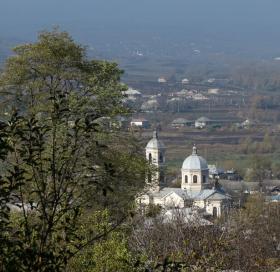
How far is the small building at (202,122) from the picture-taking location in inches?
3841

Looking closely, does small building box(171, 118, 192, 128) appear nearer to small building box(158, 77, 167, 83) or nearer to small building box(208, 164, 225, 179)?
small building box(208, 164, 225, 179)

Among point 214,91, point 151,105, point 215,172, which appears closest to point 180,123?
point 151,105

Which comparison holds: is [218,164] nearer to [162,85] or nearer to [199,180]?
[199,180]

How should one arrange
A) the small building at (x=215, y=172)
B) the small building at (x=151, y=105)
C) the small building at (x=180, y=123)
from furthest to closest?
the small building at (x=151, y=105) < the small building at (x=180, y=123) < the small building at (x=215, y=172)

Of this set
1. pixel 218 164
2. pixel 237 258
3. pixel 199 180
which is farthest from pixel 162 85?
pixel 237 258

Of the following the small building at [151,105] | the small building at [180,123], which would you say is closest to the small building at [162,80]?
the small building at [151,105]

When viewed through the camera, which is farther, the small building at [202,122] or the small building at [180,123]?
the small building at [202,122]

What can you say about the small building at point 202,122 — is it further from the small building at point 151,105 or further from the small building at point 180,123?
the small building at point 151,105

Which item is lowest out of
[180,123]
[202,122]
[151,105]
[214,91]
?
[180,123]

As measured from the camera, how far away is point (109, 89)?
15062mm

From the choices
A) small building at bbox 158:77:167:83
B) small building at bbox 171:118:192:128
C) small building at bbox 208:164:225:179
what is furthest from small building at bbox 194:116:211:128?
small building at bbox 158:77:167:83

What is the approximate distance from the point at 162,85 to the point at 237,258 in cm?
12526

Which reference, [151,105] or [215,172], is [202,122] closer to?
[151,105]

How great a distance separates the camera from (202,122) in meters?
99.2
